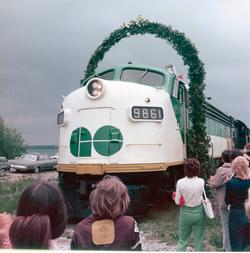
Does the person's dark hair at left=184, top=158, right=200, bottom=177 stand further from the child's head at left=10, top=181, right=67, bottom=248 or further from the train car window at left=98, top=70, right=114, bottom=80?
the child's head at left=10, top=181, right=67, bottom=248

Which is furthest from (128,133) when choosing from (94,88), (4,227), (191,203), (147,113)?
(4,227)

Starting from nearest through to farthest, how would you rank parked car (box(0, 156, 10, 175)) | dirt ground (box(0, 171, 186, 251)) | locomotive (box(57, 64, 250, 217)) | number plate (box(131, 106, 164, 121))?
dirt ground (box(0, 171, 186, 251)), parked car (box(0, 156, 10, 175)), locomotive (box(57, 64, 250, 217)), number plate (box(131, 106, 164, 121))

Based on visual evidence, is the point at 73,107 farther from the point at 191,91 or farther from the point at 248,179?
the point at 248,179

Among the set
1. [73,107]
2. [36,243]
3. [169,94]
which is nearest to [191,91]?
[169,94]

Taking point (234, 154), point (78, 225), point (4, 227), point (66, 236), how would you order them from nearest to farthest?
point (4, 227) < point (78, 225) < point (66, 236) < point (234, 154)

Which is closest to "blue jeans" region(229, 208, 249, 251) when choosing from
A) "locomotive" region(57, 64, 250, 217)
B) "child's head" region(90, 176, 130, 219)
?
"locomotive" region(57, 64, 250, 217)

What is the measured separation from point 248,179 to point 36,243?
1159 mm

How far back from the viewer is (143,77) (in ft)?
8.13

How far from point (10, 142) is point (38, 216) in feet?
3.58

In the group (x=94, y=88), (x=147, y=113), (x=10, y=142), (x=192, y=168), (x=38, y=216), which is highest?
(x=94, y=88)

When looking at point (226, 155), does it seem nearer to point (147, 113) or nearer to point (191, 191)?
point (191, 191)

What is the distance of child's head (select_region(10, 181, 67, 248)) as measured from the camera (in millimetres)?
1013

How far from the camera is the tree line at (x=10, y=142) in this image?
197cm

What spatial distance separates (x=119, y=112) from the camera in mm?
2543
